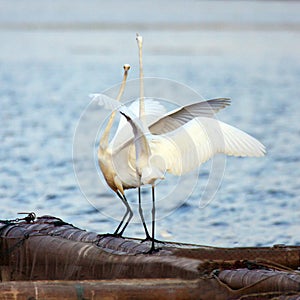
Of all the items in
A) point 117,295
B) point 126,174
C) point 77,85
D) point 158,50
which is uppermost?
point 158,50

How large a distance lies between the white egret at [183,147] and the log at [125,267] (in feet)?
1.81

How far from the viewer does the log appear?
220 inches

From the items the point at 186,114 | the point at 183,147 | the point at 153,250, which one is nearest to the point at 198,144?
the point at 183,147

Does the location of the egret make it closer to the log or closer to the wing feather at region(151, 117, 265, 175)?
the wing feather at region(151, 117, 265, 175)

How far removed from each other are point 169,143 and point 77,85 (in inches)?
634

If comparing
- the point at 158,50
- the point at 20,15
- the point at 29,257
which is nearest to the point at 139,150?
the point at 29,257

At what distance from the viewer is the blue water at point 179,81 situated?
10438 mm

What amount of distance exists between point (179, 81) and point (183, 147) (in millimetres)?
15230

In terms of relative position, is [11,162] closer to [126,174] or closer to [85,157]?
[85,157]

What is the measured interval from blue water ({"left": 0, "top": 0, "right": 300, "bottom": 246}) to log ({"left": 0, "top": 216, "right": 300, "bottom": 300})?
2165 mm

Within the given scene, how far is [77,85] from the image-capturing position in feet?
76.9

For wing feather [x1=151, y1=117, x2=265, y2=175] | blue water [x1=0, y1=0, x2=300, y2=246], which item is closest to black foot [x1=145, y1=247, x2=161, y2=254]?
wing feather [x1=151, y1=117, x2=265, y2=175]

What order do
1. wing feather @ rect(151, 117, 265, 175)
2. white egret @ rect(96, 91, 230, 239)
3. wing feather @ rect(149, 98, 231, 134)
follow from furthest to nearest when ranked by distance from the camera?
wing feather @ rect(151, 117, 265, 175) < white egret @ rect(96, 91, 230, 239) < wing feather @ rect(149, 98, 231, 134)

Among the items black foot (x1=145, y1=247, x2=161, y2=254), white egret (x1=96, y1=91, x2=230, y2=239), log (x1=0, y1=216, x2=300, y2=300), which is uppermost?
white egret (x1=96, y1=91, x2=230, y2=239)
